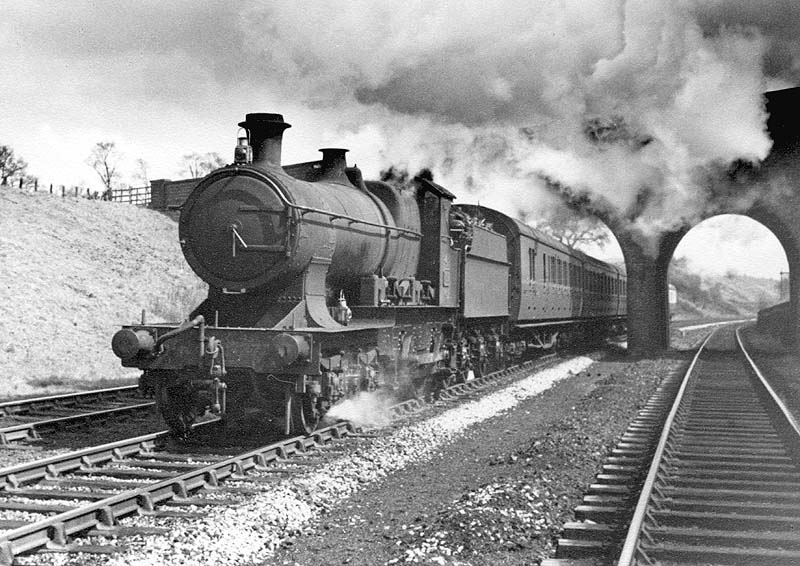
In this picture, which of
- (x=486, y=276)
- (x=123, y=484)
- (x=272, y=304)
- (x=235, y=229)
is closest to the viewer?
(x=123, y=484)

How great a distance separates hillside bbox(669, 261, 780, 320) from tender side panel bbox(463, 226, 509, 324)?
74.8 meters

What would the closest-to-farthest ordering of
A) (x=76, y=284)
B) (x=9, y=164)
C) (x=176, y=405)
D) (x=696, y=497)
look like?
(x=696, y=497), (x=176, y=405), (x=76, y=284), (x=9, y=164)

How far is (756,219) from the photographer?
2564 cm

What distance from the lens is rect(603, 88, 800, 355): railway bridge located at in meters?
21.3

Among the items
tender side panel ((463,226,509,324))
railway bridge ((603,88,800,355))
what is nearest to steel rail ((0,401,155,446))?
tender side panel ((463,226,509,324))

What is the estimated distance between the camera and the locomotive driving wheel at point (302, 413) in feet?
27.5

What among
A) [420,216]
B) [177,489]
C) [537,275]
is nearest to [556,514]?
[177,489]

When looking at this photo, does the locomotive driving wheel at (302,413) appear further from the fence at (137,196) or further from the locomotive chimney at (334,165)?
the fence at (137,196)

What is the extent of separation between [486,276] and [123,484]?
8549mm

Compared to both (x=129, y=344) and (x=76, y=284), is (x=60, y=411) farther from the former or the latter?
(x=76, y=284)

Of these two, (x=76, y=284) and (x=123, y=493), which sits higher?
(x=76, y=284)

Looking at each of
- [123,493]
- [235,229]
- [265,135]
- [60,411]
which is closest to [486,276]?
[265,135]

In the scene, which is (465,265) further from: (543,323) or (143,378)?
(543,323)

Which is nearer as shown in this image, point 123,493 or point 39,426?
point 123,493
